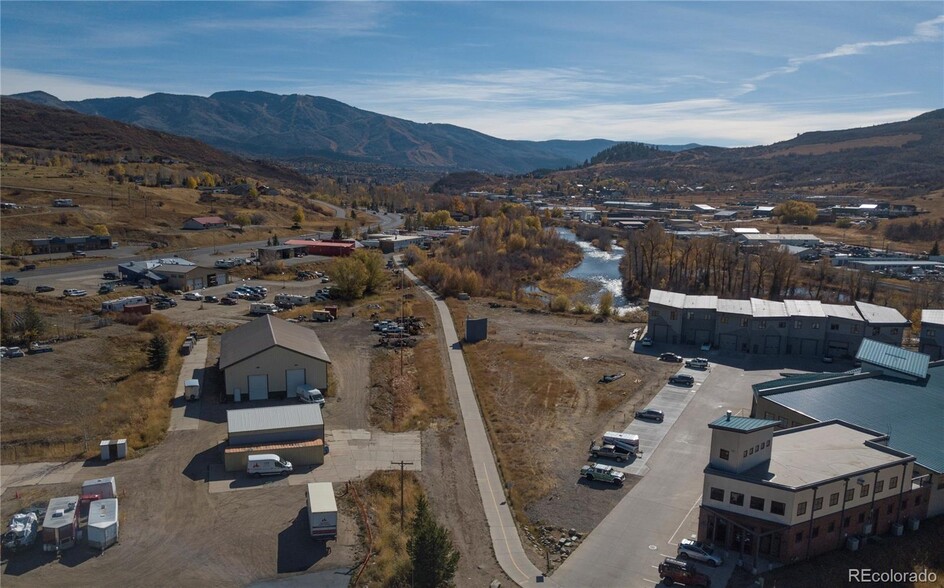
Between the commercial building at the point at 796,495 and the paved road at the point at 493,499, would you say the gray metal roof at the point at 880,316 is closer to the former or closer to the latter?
the commercial building at the point at 796,495

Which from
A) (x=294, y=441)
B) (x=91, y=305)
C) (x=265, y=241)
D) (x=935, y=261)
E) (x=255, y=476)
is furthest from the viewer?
(x=265, y=241)

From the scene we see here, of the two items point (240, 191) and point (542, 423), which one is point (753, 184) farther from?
point (542, 423)

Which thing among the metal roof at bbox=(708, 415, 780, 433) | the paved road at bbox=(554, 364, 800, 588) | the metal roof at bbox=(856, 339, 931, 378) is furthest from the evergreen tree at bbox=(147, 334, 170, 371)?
the metal roof at bbox=(856, 339, 931, 378)

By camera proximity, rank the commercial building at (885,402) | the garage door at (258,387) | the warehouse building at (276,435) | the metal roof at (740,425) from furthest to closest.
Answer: the garage door at (258,387) → the warehouse building at (276,435) → the commercial building at (885,402) → the metal roof at (740,425)

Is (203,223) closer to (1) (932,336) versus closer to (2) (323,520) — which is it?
(2) (323,520)

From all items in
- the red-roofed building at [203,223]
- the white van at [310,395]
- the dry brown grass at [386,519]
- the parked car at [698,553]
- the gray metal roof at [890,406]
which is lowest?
the dry brown grass at [386,519]

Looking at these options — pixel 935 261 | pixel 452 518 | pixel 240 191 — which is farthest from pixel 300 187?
pixel 452 518

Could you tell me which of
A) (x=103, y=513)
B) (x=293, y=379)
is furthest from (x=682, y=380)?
(x=103, y=513)

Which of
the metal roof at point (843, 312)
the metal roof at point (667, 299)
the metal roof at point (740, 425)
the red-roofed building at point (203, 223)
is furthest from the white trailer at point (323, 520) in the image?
the red-roofed building at point (203, 223)
